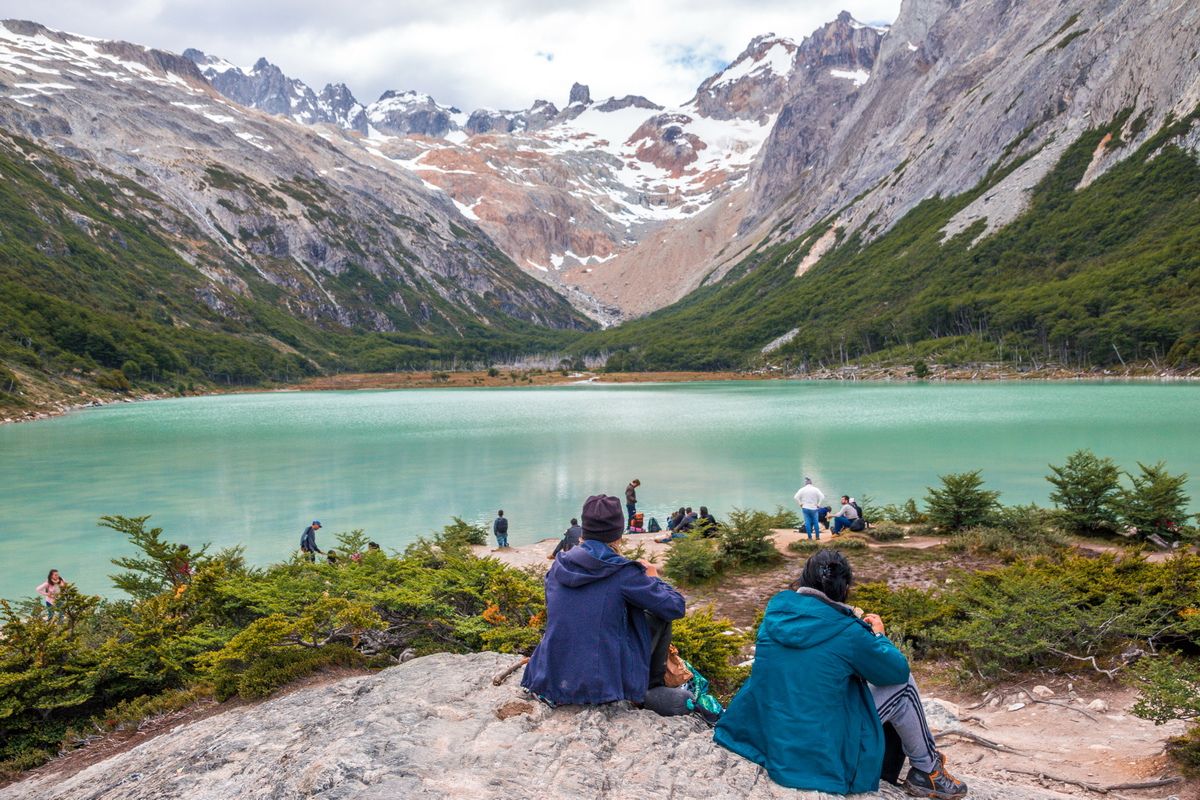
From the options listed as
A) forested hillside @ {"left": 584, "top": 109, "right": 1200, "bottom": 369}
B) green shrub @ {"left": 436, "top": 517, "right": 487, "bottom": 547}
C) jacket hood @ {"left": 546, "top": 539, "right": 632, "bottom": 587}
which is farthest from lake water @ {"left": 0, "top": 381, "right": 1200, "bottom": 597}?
forested hillside @ {"left": 584, "top": 109, "right": 1200, "bottom": 369}

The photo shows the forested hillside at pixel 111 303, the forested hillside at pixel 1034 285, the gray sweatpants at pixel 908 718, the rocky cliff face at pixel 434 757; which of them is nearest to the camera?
the rocky cliff face at pixel 434 757

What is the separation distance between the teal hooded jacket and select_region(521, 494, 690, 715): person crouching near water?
0.87 meters

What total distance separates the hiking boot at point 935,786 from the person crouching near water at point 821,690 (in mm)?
541

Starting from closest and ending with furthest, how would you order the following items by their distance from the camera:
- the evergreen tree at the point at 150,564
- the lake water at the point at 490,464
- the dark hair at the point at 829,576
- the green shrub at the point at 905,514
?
the dark hair at the point at 829,576
the evergreen tree at the point at 150,564
the green shrub at the point at 905,514
the lake water at the point at 490,464

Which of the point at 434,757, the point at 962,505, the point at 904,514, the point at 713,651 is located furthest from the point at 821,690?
the point at 904,514

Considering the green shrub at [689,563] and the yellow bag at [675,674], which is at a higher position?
the yellow bag at [675,674]

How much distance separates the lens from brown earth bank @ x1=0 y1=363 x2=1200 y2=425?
3228 inches

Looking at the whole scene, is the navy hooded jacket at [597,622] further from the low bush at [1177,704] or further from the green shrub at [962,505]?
the green shrub at [962,505]

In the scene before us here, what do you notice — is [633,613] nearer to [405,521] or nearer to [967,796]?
[967,796]

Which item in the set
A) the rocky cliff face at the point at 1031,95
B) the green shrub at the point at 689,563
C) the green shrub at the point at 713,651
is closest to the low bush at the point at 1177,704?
the green shrub at the point at 713,651

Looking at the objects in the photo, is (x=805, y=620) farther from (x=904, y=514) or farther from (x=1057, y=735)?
(x=904, y=514)

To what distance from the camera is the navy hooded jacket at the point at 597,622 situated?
194 inches

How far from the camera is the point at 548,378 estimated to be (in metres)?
172

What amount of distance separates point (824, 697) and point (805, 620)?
1.58ft
